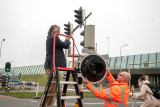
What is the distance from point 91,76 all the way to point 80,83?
1.96 feet

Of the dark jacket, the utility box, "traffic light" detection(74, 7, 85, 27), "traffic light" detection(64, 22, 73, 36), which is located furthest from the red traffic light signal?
the dark jacket

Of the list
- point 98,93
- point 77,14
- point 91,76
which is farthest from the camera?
point 77,14

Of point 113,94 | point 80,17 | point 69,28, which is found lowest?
point 113,94

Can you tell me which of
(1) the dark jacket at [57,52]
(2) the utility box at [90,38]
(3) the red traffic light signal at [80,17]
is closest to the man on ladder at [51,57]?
(1) the dark jacket at [57,52]

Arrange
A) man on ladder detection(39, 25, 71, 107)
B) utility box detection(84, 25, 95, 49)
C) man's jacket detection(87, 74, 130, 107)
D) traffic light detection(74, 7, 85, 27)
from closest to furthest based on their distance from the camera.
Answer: man's jacket detection(87, 74, 130, 107) < man on ladder detection(39, 25, 71, 107) < utility box detection(84, 25, 95, 49) < traffic light detection(74, 7, 85, 27)

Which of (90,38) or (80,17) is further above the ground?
(80,17)

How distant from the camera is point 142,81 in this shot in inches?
247

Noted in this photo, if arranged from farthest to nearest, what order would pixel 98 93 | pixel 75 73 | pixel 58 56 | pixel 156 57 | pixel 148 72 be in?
A: pixel 156 57 < pixel 148 72 < pixel 58 56 < pixel 75 73 < pixel 98 93

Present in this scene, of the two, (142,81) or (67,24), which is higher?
(67,24)

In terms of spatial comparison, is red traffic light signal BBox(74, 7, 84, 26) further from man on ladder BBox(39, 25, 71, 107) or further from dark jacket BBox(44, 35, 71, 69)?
dark jacket BBox(44, 35, 71, 69)

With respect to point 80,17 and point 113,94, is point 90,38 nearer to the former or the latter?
point 80,17

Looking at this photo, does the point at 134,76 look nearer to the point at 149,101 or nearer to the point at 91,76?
the point at 149,101

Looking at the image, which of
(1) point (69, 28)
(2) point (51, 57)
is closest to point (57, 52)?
(2) point (51, 57)

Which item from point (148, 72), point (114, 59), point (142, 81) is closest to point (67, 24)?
point (142, 81)
